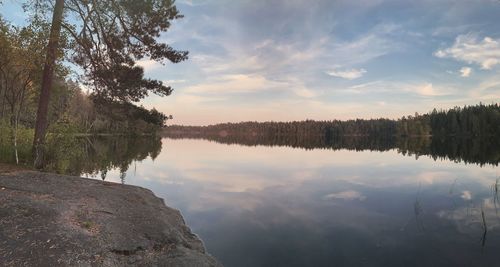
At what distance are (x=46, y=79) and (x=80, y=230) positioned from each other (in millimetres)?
13304

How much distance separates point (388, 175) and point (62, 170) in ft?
92.0

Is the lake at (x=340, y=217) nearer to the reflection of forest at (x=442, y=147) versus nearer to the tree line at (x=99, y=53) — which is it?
the tree line at (x=99, y=53)

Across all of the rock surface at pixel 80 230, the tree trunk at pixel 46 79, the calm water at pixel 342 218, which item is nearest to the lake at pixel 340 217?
the calm water at pixel 342 218

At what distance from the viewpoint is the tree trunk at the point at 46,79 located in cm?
1797

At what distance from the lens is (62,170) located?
21141mm

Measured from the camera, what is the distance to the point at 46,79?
1881 centimetres

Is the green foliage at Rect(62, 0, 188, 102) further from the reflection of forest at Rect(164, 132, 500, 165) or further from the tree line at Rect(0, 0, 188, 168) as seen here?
the reflection of forest at Rect(164, 132, 500, 165)

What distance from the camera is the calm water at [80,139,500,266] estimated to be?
11.5 metres

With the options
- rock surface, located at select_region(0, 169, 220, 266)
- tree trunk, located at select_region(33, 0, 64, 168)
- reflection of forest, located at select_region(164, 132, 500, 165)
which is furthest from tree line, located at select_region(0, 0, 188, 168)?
reflection of forest, located at select_region(164, 132, 500, 165)

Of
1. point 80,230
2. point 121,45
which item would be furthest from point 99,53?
point 80,230

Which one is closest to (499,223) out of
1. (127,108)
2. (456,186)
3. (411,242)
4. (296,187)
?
(411,242)

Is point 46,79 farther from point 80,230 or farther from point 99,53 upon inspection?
point 80,230

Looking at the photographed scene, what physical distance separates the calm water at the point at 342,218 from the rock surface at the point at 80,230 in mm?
2507

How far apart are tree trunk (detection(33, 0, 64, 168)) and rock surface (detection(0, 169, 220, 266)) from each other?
18.8 feet
